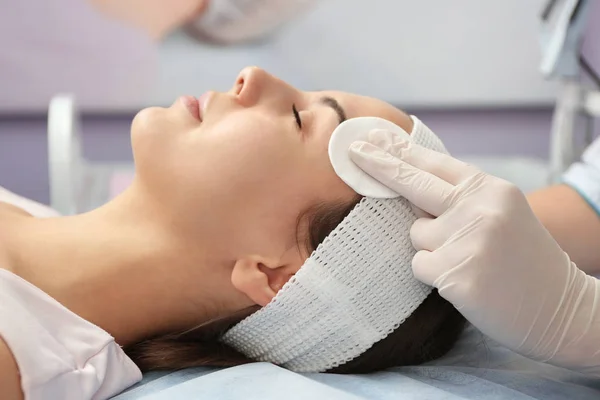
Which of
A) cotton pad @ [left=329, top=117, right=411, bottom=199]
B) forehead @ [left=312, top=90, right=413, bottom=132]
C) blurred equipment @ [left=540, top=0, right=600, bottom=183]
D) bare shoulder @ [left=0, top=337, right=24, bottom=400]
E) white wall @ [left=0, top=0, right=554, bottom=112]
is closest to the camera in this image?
bare shoulder @ [left=0, top=337, right=24, bottom=400]

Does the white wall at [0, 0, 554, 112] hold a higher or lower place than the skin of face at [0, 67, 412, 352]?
higher

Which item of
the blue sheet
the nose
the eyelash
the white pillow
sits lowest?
the blue sheet

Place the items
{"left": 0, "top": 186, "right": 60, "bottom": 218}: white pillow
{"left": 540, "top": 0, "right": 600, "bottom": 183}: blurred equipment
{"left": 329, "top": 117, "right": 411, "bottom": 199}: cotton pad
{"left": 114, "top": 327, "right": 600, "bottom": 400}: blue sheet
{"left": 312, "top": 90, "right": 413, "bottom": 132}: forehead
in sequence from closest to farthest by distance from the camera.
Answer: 1. {"left": 114, "top": 327, "right": 600, "bottom": 400}: blue sheet
2. {"left": 329, "top": 117, "right": 411, "bottom": 199}: cotton pad
3. {"left": 312, "top": 90, "right": 413, "bottom": 132}: forehead
4. {"left": 0, "top": 186, "right": 60, "bottom": 218}: white pillow
5. {"left": 540, "top": 0, "right": 600, "bottom": 183}: blurred equipment

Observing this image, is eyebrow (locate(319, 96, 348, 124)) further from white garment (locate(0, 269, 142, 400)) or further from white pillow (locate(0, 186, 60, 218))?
white pillow (locate(0, 186, 60, 218))

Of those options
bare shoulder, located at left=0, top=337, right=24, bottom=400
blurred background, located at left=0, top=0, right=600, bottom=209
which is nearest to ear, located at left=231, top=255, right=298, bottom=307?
bare shoulder, located at left=0, top=337, right=24, bottom=400

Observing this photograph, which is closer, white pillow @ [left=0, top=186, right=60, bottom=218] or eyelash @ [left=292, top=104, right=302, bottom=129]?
eyelash @ [left=292, top=104, right=302, bottom=129]

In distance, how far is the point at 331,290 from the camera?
3.34 ft

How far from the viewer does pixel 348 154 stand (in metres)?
1.05

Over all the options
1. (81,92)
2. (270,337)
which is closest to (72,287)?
(270,337)

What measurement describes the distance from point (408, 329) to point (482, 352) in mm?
208

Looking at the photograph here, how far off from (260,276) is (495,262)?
0.35 meters

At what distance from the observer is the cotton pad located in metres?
1.03

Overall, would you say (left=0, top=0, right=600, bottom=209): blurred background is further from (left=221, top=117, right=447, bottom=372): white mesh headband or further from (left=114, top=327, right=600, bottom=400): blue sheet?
(left=221, top=117, right=447, bottom=372): white mesh headband

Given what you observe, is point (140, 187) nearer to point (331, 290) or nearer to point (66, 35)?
point (331, 290)
